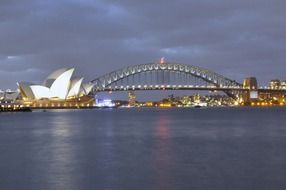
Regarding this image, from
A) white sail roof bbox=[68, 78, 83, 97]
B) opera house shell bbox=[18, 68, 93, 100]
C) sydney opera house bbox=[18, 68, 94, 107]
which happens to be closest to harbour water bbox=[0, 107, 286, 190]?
sydney opera house bbox=[18, 68, 94, 107]

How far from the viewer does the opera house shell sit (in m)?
98.1

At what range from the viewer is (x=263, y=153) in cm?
2091

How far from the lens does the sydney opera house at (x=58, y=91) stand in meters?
97.7

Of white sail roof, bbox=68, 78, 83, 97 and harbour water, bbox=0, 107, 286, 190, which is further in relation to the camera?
white sail roof, bbox=68, 78, 83, 97

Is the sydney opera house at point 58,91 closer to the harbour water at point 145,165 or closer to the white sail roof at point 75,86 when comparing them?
the white sail roof at point 75,86

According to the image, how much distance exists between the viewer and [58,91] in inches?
4018

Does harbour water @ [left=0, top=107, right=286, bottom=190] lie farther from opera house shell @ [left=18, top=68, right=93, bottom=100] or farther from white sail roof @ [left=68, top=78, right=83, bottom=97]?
white sail roof @ [left=68, top=78, right=83, bottom=97]

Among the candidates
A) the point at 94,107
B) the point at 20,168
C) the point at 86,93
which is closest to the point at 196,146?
the point at 20,168

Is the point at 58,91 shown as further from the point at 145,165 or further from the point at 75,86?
the point at 145,165

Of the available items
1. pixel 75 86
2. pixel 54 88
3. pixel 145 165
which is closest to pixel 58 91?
pixel 54 88

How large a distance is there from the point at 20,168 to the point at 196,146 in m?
9.23

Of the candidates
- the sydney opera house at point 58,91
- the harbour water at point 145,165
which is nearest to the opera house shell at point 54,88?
the sydney opera house at point 58,91

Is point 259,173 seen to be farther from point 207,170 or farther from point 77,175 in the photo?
point 77,175

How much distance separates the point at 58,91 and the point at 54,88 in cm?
143
